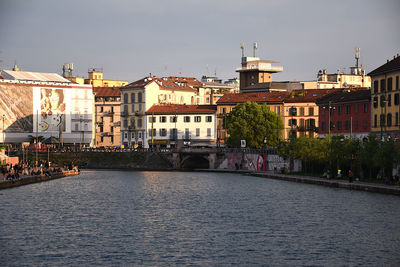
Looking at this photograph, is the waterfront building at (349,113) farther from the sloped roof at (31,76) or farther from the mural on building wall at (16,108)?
the sloped roof at (31,76)

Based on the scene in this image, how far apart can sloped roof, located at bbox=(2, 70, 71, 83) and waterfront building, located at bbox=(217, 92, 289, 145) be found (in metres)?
40.7

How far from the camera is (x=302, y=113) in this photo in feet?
490

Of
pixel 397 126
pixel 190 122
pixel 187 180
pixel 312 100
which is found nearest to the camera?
pixel 397 126

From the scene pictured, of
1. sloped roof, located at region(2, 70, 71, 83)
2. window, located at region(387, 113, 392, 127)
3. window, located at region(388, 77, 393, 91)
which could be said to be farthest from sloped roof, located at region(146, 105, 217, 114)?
window, located at region(387, 113, 392, 127)

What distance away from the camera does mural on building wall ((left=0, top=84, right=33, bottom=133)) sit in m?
164

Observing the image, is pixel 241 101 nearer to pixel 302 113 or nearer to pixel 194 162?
pixel 302 113

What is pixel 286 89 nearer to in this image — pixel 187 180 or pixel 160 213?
pixel 187 180

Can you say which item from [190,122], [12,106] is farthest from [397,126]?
[12,106]

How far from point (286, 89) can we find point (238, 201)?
4325 inches

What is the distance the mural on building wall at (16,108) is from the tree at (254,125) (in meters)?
51.7

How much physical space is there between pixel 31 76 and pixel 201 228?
430 feet

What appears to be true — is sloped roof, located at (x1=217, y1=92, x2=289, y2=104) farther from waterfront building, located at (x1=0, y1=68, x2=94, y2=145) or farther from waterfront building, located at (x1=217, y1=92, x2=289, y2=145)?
waterfront building, located at (x1=0, y1=68, x2=94, y2=145)

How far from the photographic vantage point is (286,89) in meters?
179

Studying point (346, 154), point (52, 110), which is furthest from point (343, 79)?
point (346, 154)
